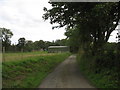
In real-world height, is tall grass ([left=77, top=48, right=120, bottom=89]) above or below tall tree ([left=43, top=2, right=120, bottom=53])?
below

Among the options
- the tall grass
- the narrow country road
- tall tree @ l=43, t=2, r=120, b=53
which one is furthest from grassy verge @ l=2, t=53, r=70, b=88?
tall tree @ l=43, t=2, r=120, b=53

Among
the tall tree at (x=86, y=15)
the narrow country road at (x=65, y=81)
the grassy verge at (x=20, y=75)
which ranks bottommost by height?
the narrow country road at (x=65, y=81)

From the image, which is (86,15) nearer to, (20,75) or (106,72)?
(106,72)

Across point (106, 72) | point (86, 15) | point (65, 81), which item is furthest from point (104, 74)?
point (86, 15)

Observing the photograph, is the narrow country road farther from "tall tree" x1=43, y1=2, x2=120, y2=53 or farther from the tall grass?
"tall tree" x1=43, y1=2, x2=120, y2=53

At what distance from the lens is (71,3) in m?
20.8

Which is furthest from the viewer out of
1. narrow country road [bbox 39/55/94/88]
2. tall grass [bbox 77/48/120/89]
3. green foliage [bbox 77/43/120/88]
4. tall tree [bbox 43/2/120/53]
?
tall tree [bbox 43/2/120/53]

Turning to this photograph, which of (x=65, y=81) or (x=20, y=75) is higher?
(x=20, y=75)

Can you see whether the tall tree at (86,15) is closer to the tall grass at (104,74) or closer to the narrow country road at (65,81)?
the tall grass at (104,74)

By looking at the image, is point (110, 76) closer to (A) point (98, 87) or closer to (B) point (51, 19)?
(A) point (98, 87)

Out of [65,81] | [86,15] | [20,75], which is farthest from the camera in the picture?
[86,15]

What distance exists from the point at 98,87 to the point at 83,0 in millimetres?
8501

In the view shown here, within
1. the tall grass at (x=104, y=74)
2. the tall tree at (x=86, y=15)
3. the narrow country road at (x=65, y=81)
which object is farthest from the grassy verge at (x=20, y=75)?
the tall tree at (x=86, y=15)

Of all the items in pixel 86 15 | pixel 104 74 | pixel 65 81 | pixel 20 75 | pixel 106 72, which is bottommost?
pixel 65 81
